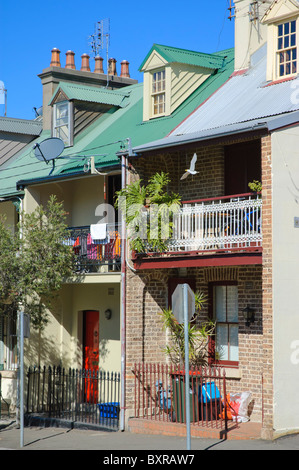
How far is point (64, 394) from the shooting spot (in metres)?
21.0

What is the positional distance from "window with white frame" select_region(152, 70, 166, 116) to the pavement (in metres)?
8.87

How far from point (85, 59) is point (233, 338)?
45.2ft

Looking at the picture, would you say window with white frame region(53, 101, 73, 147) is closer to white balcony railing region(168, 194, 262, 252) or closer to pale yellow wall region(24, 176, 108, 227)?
pale yellow wall region(24, 176, 108, 227)

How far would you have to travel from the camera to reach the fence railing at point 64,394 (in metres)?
19.2

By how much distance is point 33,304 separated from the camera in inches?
782

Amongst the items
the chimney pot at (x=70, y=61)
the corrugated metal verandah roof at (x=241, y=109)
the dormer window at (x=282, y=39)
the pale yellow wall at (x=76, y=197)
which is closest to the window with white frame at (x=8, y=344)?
the pale yellow wall at (x=76, y=197)

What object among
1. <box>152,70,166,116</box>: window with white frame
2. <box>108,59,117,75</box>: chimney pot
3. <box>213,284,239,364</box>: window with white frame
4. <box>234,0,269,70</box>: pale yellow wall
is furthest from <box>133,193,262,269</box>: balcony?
<box>108,59,117,75</box>: chimney pot

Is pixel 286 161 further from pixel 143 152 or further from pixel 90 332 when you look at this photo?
pixel 90 332

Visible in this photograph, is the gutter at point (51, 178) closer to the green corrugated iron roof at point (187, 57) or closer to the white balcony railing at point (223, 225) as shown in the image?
the white balcony railing at point (223, 225)

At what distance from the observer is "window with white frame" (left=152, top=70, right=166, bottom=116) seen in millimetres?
20714

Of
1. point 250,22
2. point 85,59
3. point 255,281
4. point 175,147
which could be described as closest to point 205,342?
point 255,281

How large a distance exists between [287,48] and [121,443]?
387 inches

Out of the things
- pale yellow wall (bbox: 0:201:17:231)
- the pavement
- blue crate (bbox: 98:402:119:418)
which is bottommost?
the pavement

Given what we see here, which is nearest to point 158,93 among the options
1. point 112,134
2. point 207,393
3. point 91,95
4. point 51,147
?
point 112,134
